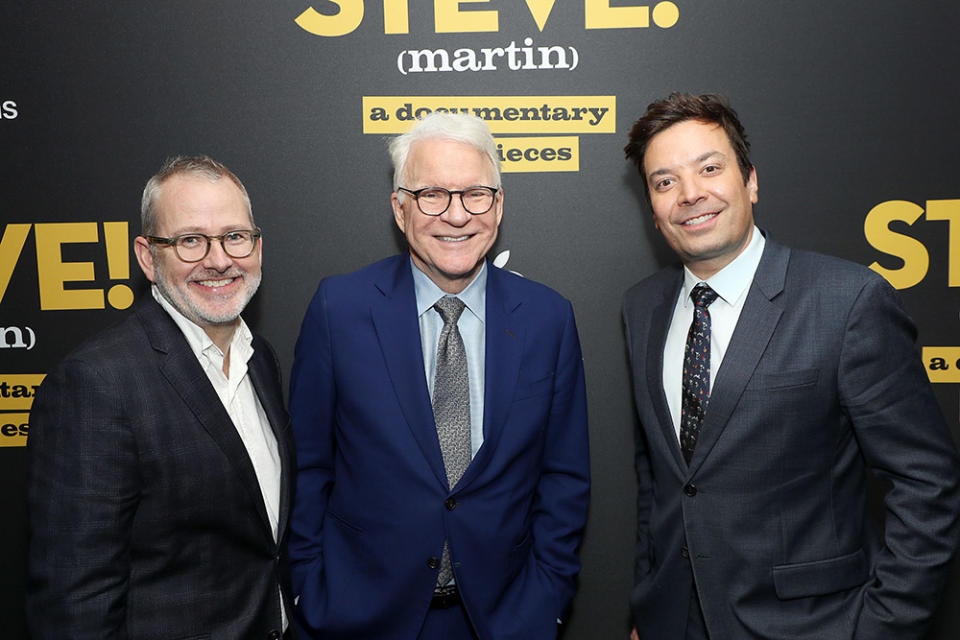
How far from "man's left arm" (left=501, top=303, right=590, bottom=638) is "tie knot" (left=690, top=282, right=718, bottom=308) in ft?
1.16

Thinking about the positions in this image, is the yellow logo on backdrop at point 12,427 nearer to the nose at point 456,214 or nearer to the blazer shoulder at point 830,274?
the nose at point 456,214

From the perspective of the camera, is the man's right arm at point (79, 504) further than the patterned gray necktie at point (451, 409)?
No

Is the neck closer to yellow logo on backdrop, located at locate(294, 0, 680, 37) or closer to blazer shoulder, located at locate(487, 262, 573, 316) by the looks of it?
blazer shoulder, located at locate(487, 262, 573, 316)

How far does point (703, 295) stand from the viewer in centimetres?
165

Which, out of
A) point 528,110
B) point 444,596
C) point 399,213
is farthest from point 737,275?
point 444,596

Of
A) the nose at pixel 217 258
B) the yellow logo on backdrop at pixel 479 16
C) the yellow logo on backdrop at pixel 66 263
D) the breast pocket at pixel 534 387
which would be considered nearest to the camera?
the nose at pixel 217 258

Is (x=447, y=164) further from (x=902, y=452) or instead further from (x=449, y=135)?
(x=902, y=452)

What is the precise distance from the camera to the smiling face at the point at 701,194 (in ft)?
5.23

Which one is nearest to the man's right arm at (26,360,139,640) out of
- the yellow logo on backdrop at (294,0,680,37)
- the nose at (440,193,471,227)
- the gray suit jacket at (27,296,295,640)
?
the gray suit jacket at (27,296,295,640)

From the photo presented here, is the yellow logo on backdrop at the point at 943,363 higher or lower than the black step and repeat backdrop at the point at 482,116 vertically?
lower

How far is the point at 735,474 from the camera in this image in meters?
1.51

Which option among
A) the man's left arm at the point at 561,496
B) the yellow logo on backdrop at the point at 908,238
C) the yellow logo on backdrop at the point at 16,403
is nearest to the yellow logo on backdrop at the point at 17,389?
the yellow logo on backdrop at the point at 16,403

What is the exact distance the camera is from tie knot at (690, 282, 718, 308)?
1639 mm

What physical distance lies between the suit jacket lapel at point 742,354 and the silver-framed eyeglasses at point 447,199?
2.22 feet
